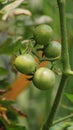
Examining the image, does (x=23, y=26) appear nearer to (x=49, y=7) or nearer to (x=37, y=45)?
(x=37, y=45)

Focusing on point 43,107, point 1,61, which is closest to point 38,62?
point 1,61

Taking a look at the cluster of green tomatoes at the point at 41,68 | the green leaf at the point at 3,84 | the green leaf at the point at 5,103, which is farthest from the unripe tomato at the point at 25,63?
the green leaf at the point at 3,84

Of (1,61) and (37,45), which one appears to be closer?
(37,45)

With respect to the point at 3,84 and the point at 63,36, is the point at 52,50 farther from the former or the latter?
the point at 3,84

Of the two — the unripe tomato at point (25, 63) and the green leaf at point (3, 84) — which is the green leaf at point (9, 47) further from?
the green leaf at point (3, 84)

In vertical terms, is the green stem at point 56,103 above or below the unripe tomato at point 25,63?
below

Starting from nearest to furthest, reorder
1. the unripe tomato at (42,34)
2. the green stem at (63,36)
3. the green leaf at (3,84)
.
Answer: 1. the green stem at (63,36)
2. the unripe tomato at (42,34)
3. the green leaf at (3,84)

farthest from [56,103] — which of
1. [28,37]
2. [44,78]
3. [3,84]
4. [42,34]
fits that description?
[3,84]
